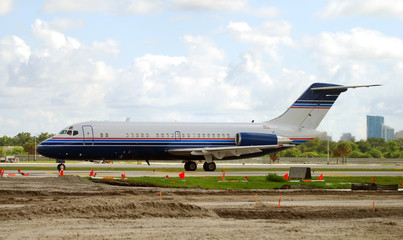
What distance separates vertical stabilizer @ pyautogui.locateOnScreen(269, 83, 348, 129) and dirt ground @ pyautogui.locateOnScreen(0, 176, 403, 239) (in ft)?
73.3

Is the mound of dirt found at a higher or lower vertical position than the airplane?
lower

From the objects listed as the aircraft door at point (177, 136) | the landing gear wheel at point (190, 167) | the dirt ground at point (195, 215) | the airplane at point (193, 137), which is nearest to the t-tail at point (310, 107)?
the airplane at point (193, 137)

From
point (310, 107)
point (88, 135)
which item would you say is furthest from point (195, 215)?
point (310, 107)

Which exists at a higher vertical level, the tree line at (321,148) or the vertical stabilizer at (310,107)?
the vertical stabilizer at (310,107)

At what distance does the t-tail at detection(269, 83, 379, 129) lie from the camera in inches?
1897

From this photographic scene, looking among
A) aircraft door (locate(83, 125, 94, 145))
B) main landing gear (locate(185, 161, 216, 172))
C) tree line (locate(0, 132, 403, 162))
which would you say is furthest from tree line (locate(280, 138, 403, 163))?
aircraft door (locate(83, 125, 94, 145))

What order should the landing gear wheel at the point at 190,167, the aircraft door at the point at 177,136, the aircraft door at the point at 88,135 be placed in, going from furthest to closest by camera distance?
the landing gear wheel at the point at 190,167 < the aircraft door at the point at 177,136 < the aircraft door at the point at 88,135

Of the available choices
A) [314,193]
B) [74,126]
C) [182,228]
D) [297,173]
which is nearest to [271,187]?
[314,193]

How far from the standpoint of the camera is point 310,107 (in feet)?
158

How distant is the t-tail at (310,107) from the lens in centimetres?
4819

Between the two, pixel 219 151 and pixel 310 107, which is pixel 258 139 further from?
pixel 310 107

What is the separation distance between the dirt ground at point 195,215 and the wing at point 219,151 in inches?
720

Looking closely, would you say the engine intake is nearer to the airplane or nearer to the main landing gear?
the airplane

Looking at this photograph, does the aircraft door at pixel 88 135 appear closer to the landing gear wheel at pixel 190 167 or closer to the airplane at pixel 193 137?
the airplane at pixel 193 137
